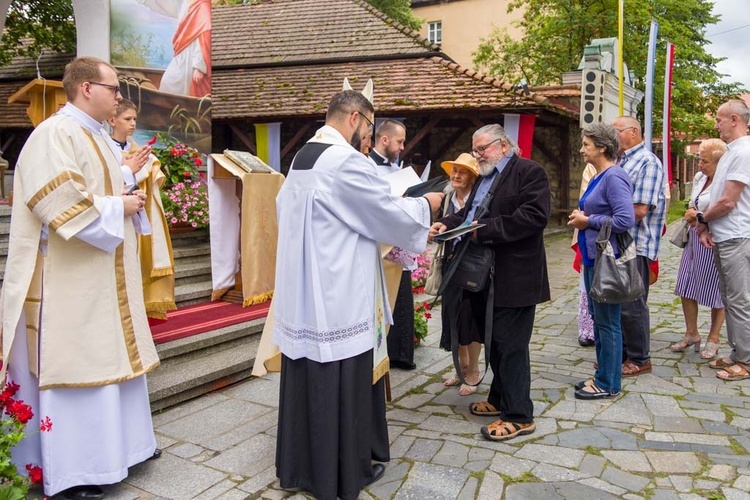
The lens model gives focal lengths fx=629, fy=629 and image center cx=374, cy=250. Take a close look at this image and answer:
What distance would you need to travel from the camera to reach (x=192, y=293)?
6.26 metres

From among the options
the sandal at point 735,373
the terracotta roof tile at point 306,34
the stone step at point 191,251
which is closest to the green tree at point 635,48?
the terracotta roof tile at point 306,34

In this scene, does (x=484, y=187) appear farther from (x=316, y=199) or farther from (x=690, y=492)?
(x=690, y=492)

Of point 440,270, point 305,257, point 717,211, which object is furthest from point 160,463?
point 717,211

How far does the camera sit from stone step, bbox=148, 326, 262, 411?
4.23 metres

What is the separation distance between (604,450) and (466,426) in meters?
0.81

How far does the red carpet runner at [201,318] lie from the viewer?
16.5 feet

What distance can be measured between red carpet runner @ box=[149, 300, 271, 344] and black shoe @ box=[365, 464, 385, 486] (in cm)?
222

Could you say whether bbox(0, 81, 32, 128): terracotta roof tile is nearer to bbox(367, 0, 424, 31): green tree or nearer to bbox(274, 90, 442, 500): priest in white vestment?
bbox(274, 90, 442, 500): priest in white vestment

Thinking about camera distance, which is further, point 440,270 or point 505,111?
point 505,111

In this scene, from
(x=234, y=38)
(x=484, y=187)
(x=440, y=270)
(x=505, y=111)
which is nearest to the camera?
(x=484, y=187)

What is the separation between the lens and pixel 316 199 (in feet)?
9.68

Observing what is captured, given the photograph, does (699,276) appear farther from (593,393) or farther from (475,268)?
(475,268)

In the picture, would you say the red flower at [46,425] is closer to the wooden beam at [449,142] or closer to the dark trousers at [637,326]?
the dark trousers at [637,326]

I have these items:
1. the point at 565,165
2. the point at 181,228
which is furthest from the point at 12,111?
the point at 565,165
